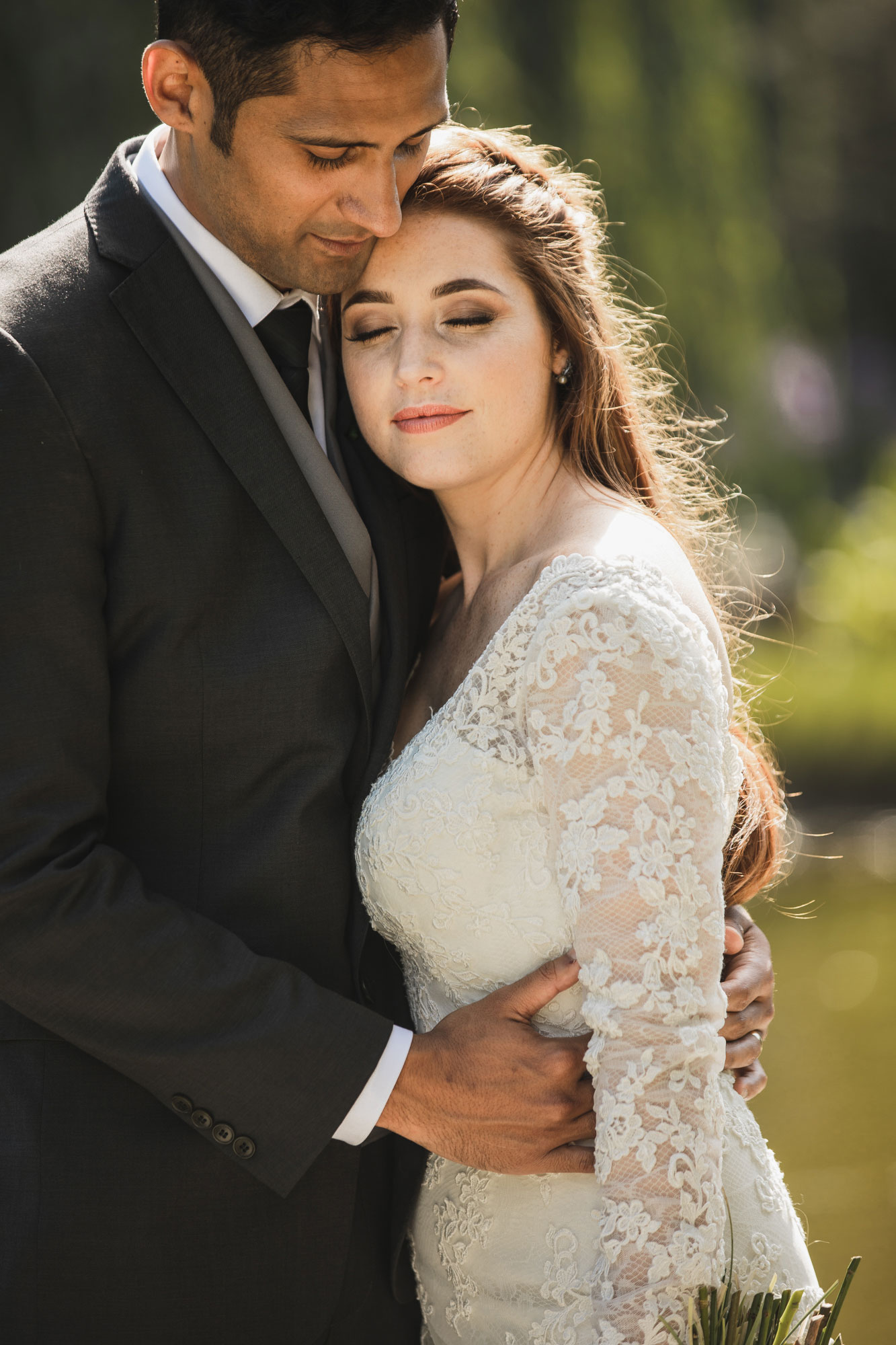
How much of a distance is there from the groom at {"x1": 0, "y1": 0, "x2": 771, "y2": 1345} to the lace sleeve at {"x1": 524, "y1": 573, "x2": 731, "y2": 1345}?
0.43 ft

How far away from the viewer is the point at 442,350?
6.41ft

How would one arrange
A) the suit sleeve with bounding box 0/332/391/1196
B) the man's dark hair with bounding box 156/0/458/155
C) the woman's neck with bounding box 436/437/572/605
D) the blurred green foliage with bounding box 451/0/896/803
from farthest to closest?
the blurred green foliage with bounding box 451/0/896/803 < the woman's neck with bounding box 436/437/572/605 < the man's dark hair with bounding box 156/0/458/155 < the suit sleeve with bounding box 0/332/391/1196

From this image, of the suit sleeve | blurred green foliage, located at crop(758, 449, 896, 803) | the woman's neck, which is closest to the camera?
the suit sleeve

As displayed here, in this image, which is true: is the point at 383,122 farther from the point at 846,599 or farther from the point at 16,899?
the point at 846,599

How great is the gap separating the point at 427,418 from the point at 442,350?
0.11m

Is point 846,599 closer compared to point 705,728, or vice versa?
point 705,728

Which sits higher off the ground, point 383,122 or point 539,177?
point 383,122

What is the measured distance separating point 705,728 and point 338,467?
0.79m

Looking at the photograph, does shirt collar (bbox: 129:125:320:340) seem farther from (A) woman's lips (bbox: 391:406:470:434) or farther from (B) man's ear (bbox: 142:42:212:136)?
(A) woman's lips (bbox: 391:406:470:434)

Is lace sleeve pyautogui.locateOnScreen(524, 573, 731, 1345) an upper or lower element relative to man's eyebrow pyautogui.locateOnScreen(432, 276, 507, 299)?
lower

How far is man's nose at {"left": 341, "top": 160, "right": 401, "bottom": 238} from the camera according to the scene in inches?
70.2

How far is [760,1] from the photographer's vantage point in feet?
38.7

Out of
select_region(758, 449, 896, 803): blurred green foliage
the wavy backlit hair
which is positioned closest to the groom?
the wavy backlit hair

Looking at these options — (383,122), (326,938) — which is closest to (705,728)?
(326,938)
